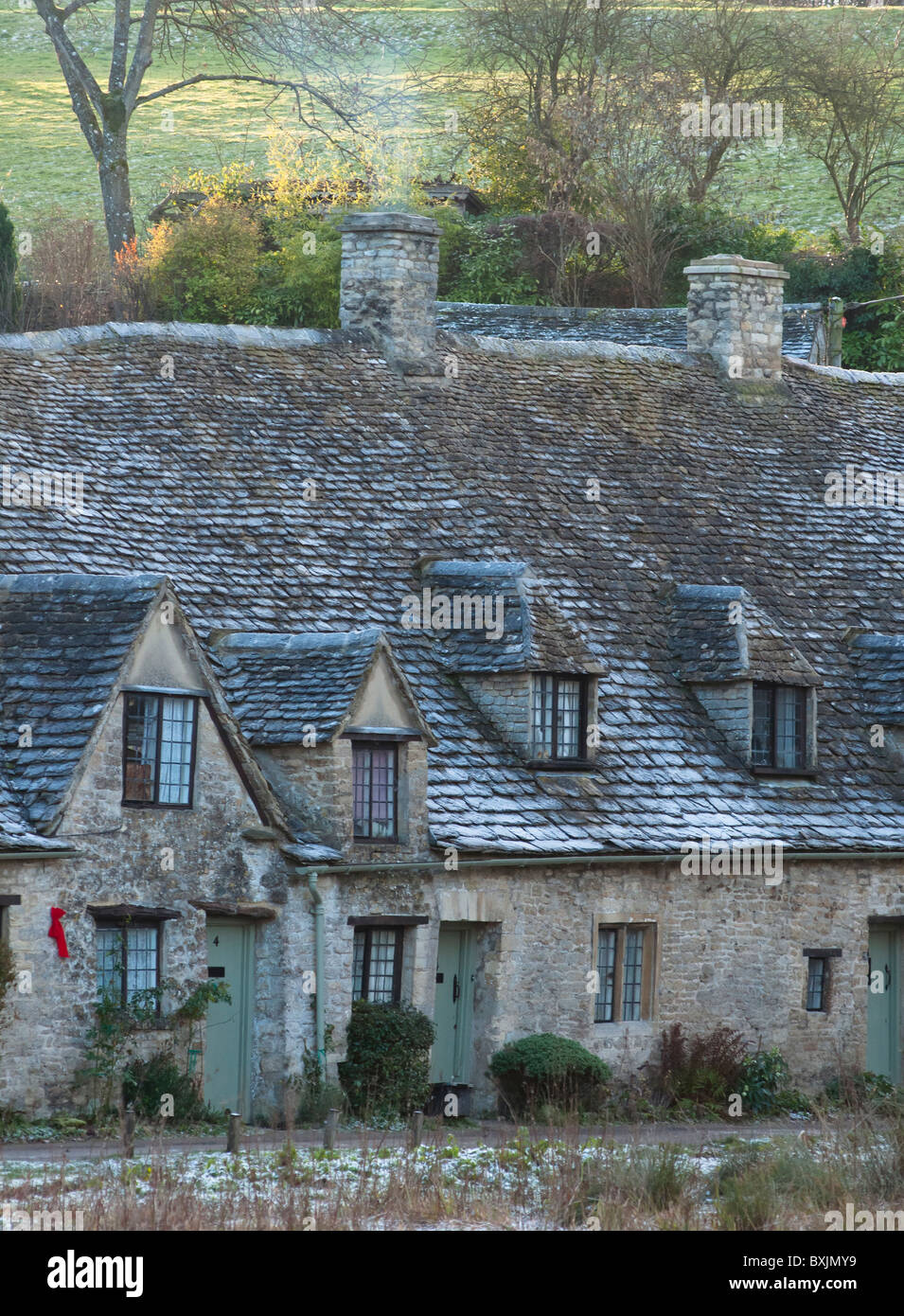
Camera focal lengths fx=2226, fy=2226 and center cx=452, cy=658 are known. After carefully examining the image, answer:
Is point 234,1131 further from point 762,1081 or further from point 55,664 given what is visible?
point 762,1081

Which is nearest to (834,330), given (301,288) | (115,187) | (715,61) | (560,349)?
(301,288)

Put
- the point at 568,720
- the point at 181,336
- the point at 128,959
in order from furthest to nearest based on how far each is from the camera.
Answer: the point at 181,336
the point at 568,720
the point at 128,959

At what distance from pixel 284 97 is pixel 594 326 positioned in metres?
55.8

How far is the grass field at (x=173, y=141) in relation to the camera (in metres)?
69.8

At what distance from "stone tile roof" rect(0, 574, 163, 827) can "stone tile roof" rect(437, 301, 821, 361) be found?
16.7 meters

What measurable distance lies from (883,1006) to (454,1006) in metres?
6.40

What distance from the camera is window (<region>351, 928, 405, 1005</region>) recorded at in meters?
22.2

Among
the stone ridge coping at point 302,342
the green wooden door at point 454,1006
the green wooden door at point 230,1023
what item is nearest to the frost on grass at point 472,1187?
the green wooden door at point 230,1023

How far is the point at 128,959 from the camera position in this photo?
2061cm

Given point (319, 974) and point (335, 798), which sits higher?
point (335, 798)

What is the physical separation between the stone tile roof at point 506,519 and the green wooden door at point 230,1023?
2.40m

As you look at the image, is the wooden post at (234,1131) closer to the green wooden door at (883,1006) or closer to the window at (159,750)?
the window at (159,750)

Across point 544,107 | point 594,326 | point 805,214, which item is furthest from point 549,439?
point 805,214

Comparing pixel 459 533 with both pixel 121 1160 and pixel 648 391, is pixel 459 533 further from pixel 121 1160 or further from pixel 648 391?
pixel 121 1160
